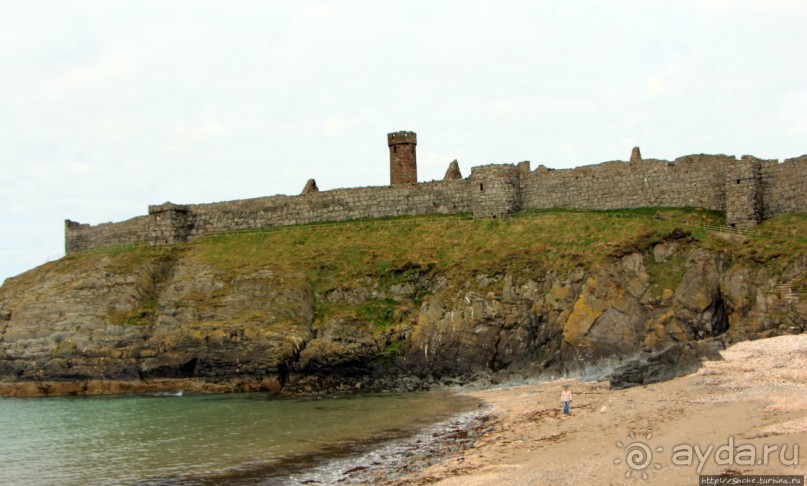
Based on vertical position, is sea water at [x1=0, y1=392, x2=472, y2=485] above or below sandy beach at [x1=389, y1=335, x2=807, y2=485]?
below

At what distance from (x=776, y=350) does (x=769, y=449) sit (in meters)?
16.1

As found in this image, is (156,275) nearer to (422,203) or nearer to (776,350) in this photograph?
(422,203)

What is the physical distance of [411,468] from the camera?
22.4 meters

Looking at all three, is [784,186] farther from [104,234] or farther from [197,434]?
[104,234]

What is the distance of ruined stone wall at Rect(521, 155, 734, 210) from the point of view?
156ft

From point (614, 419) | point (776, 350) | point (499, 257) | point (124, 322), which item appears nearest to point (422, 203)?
point (499, 257)

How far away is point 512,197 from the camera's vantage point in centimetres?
5334

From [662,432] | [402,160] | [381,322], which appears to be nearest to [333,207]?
[402,160]

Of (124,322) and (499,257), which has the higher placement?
(499,257)

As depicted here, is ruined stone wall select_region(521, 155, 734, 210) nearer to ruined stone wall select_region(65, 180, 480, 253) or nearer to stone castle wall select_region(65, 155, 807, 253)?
stone castle wall select_region(65, 155, 807, 253)

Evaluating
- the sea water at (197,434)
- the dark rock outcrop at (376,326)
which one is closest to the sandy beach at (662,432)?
the dark rock outcrop at (376,326)

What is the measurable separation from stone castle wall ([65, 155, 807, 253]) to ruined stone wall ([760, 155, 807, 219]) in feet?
0.17

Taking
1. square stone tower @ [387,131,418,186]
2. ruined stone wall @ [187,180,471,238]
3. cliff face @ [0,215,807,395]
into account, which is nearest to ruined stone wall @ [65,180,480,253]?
ruined stone wall @ [187,180,471,238]

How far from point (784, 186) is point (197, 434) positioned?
114ft
